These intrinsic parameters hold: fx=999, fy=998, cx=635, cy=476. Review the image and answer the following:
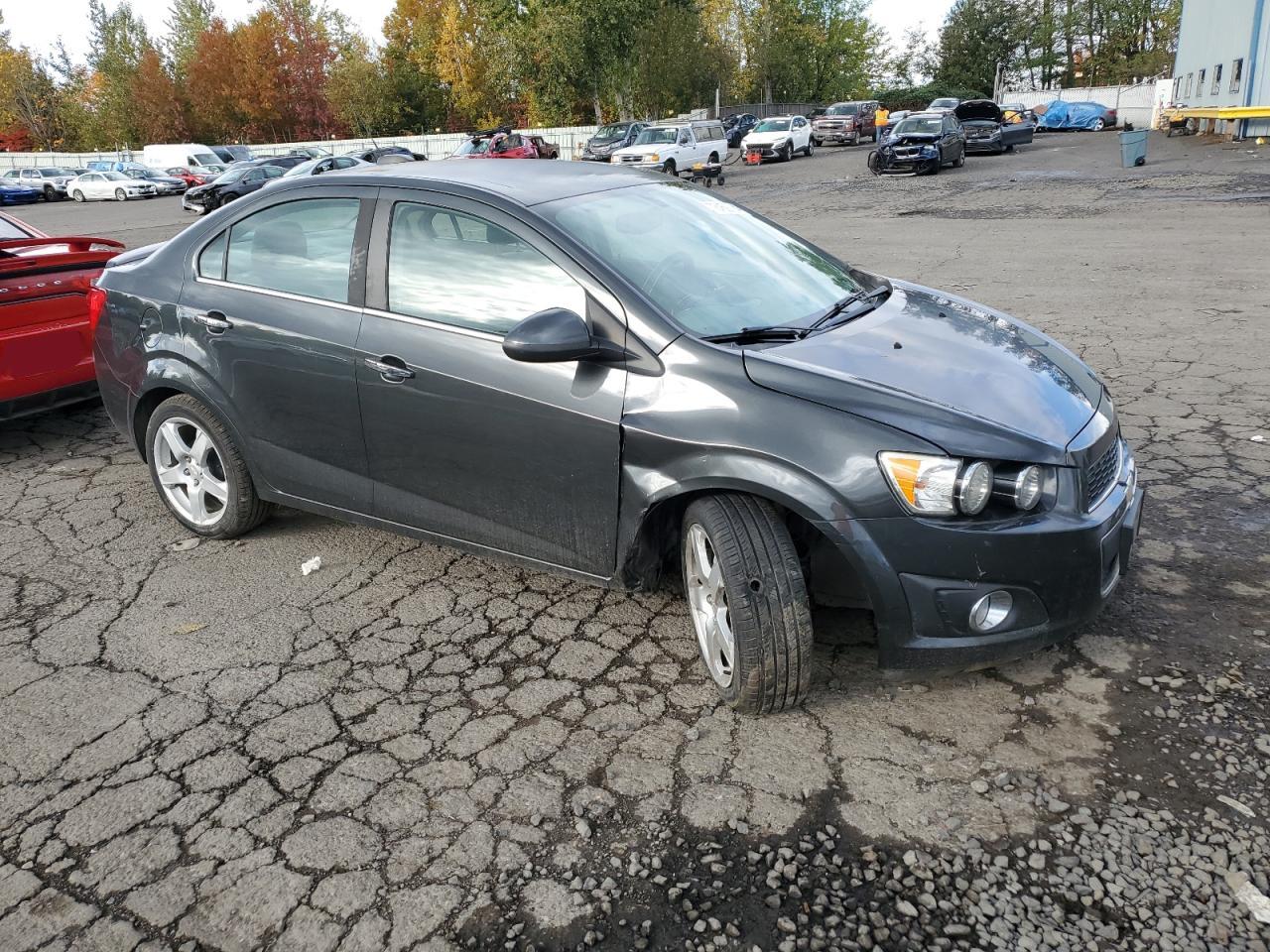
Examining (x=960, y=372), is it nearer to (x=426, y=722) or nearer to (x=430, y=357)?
(x=430, y=357)

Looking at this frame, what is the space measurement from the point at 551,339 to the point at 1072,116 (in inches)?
2006

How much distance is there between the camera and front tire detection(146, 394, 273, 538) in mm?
4332

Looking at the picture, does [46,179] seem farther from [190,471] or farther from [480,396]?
[480,396]

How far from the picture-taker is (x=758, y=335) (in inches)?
130

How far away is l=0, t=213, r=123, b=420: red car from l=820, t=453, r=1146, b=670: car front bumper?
458cm

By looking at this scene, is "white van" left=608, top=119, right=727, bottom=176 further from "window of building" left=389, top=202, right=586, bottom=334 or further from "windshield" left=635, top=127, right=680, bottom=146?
"window of building" left=389, top=202, right=586, bottom=334

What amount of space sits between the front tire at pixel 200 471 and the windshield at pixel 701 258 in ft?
6.09

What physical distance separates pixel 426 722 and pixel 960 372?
2.05 m

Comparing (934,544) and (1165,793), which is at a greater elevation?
(934,544)

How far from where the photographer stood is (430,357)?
354cm

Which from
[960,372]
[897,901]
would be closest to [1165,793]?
[897,901]

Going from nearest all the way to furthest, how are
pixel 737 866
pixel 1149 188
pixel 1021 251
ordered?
1. pixel 737 866
2. pixel 1021 251
3. pixel 1149 188

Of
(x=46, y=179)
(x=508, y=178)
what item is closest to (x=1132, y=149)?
(x=508, y=178)

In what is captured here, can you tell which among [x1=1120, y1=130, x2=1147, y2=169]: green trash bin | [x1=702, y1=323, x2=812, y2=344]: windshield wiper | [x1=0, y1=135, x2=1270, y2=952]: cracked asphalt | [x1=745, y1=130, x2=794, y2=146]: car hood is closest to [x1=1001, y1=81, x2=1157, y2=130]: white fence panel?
[x1=745, y1=130, x2=794, y2=146]: car hood
